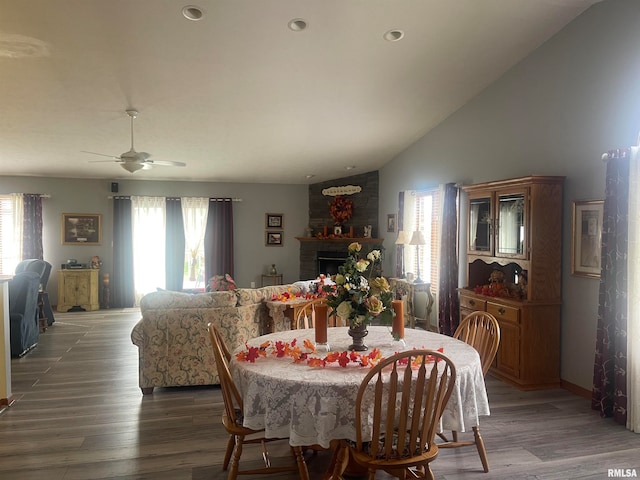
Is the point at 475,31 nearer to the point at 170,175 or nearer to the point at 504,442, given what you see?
the point at 504,442

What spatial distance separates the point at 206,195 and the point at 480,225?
6098mm

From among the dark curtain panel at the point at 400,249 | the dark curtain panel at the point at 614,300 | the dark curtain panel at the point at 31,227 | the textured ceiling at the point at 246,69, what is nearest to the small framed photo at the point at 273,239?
the textured ceiling at the point at 246,69

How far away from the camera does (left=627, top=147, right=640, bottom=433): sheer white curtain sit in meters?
3.38

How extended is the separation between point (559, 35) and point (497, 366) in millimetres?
3421

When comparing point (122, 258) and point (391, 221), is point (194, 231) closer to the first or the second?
point (122, 258)

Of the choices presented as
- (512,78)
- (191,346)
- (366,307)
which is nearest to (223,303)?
(191,346)

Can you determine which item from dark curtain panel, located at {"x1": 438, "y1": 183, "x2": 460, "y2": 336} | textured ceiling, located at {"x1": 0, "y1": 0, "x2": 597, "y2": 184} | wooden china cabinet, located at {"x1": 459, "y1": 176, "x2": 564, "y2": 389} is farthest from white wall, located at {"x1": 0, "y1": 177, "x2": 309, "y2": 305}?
wooden china cabinet, located at {"x1": 459, "y1": 176, "x2": 564, "y2": 389}

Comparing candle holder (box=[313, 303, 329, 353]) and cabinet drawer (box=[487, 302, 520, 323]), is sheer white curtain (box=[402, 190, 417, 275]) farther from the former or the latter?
candle holder (box=[313, 303, 329, 353])

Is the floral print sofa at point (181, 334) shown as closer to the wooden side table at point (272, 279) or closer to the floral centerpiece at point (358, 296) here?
the floral centerpiece at point (358, 296)

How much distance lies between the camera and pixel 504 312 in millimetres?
4531

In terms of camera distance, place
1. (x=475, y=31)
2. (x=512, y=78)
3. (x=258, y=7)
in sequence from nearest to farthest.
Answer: (x=258, y=7) → (x=475, y=31) → (x=512, y=78)

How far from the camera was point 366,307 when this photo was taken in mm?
2559

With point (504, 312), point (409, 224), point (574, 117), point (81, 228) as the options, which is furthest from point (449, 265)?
point (81, 228)

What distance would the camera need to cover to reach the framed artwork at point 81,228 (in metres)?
8.63
